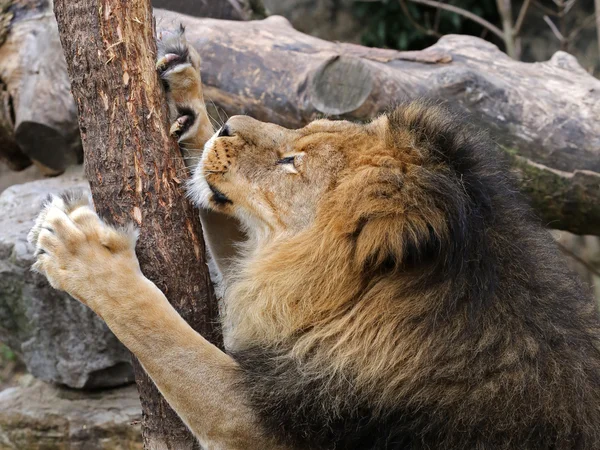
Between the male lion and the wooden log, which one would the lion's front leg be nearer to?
the male lion

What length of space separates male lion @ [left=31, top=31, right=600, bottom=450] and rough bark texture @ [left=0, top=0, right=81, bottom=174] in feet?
10.9

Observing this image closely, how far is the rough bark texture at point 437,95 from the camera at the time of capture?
4.58 metres

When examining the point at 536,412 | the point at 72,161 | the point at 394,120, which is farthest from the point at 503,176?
the point at 72,161

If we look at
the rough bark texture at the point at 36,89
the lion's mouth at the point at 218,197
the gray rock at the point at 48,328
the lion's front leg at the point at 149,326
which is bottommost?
the gray rock at the point at 48,328

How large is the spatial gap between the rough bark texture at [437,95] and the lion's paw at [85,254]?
2127mm

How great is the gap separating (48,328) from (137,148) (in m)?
2.91

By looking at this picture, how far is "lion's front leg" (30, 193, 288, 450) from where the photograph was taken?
2.67 metres

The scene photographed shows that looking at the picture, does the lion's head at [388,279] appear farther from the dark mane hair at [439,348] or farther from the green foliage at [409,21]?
the green foliage at [409,21]

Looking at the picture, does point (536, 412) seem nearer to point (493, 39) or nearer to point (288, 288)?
point (288, 288)

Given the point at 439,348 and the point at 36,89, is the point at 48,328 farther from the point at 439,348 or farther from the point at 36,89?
the point at 439,348

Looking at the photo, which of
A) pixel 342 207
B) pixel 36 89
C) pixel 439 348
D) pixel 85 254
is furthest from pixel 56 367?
pixel 439 348

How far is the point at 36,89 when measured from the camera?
19.6 feet

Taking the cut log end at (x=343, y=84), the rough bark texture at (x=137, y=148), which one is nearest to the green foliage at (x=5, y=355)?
the cut log end at (x=343, y=84)

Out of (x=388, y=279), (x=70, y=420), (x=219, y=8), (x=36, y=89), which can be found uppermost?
(x=388, y=279)
